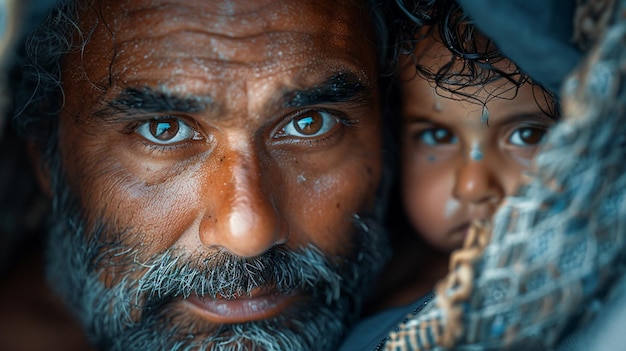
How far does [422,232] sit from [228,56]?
795 millimetres

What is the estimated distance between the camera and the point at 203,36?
1.27 metres

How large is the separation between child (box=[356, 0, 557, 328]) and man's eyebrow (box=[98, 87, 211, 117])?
0.53 meters

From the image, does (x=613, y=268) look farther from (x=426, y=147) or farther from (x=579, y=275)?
(x=426, y=147)

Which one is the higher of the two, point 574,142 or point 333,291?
point 574,142

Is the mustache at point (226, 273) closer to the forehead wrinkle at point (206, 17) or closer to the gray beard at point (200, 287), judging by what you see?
the gray beard at point (200, 287)

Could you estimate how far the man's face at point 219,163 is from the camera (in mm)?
1269

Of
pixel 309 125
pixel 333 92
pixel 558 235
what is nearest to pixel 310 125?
pixel 309 125

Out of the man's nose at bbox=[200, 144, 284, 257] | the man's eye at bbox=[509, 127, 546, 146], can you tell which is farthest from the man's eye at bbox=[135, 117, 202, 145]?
the man's eye at bbox=[509, 127, 546, 146]

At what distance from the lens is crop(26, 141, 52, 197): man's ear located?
68.4 inches

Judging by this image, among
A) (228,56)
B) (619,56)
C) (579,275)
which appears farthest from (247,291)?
(619,56)

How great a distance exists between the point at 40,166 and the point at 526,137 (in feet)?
4.22

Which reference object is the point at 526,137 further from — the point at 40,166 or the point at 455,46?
the point at 40,166

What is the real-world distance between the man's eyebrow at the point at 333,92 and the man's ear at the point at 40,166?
78cm

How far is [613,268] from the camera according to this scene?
86 centimetres
